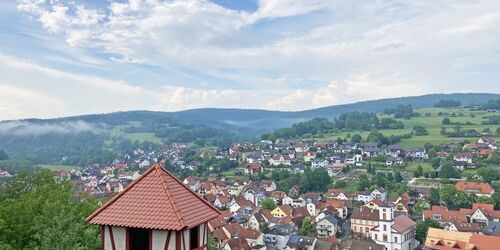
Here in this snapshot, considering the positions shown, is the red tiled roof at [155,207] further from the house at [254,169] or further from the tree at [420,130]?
the tree at [420,130]

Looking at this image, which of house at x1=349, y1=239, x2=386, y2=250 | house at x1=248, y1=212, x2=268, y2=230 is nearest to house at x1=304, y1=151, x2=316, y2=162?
house at x1=248, y1=212, x2=268, y2=230

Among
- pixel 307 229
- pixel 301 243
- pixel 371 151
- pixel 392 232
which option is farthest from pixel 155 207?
pixel 371 151

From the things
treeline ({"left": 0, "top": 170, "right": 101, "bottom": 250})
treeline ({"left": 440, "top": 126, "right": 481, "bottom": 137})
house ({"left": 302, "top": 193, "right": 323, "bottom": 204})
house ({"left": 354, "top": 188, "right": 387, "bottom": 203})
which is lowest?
→ house ({"left": 302, "top": 193, "right": 323, "bottom": 204})

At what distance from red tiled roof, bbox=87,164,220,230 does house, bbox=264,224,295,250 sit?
173 feet

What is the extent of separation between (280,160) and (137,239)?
121649 millimetres

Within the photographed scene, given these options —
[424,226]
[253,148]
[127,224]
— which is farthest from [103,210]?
[253,148]

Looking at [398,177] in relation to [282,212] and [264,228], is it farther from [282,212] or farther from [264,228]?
[264,228]

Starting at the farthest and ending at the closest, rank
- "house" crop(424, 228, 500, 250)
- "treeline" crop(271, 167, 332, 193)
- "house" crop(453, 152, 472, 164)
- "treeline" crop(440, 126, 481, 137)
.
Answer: "treeline" crop(440, 126, 481, 137), "house" crop(453, 152, 472, 164), "treeline" crop(271, 167, 332, 193), "house" crop(424, 228, 500, 250)

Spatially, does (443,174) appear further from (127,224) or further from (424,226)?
(127,224)

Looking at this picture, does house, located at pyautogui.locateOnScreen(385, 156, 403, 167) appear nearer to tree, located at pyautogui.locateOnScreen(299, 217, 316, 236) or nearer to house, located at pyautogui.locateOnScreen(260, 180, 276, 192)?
house, located at pyautogui.locateOnScreen(260, 180, 276, 192)

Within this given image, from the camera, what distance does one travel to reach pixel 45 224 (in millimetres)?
17359

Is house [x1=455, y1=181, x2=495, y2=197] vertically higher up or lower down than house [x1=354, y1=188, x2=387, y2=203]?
higher up

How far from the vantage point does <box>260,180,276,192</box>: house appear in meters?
101

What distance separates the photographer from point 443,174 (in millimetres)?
93750
